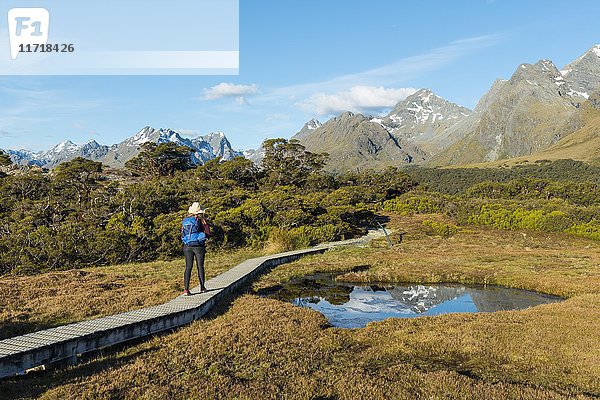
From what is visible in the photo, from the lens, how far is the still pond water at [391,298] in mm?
16703

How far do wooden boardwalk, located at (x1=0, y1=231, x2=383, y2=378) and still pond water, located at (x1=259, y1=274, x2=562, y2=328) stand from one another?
437 cm

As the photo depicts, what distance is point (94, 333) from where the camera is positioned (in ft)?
31.8

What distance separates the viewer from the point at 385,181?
88.1m

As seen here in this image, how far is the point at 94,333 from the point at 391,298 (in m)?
13.0

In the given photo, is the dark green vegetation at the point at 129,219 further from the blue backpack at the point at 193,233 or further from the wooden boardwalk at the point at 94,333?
the blue backpack at the point at 193,233

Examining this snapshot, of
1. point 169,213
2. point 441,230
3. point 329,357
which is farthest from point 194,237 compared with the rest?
point 441,230

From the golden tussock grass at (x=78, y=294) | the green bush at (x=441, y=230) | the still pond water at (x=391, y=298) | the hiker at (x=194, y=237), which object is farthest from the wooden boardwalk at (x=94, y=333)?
the green bush at (x=441, y=230)

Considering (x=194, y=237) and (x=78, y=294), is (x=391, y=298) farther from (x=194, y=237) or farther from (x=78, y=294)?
(x=78, y=294)

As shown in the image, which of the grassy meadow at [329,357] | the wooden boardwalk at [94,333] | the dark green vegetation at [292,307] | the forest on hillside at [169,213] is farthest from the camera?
the forest on hillside at [169,213]

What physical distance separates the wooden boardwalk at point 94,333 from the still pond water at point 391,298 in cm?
437

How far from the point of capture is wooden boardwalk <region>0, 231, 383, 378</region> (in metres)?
8.24

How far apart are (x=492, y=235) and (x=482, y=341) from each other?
34160 mm

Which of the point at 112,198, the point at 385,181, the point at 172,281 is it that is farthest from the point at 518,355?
the point at 385,181

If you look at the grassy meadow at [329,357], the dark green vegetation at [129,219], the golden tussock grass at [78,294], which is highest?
the dark green vegetation at [129,219]
